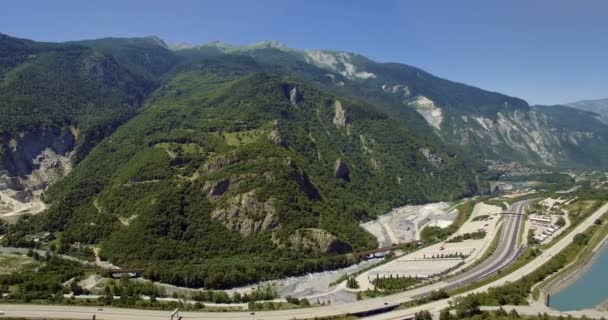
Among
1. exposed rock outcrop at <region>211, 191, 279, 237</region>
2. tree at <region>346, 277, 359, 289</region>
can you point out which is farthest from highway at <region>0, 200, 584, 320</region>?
exposed rock outcrop at <region>211, 191, 279, 237</region>

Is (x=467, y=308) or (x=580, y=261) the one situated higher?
(x=467, y=308)

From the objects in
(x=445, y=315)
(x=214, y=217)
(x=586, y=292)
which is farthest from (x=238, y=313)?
(x=586, y=292)

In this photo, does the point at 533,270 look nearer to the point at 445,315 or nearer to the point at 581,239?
the point at 581,239

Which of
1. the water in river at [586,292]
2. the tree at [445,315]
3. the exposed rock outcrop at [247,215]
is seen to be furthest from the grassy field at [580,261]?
the exposed rock outcrop at [247,215]

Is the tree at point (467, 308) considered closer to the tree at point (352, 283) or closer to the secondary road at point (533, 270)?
the secondary road at point (533, 270)

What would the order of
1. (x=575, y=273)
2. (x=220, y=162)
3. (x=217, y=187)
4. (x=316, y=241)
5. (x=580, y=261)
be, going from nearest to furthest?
(x=575, y=273), (x=580, y=261), (x=316, y=241), (x=217, y=187), (x=220, y=162)

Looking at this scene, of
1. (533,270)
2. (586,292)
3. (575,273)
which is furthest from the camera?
(575,273)

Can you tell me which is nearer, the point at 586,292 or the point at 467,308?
the point at 467,308
